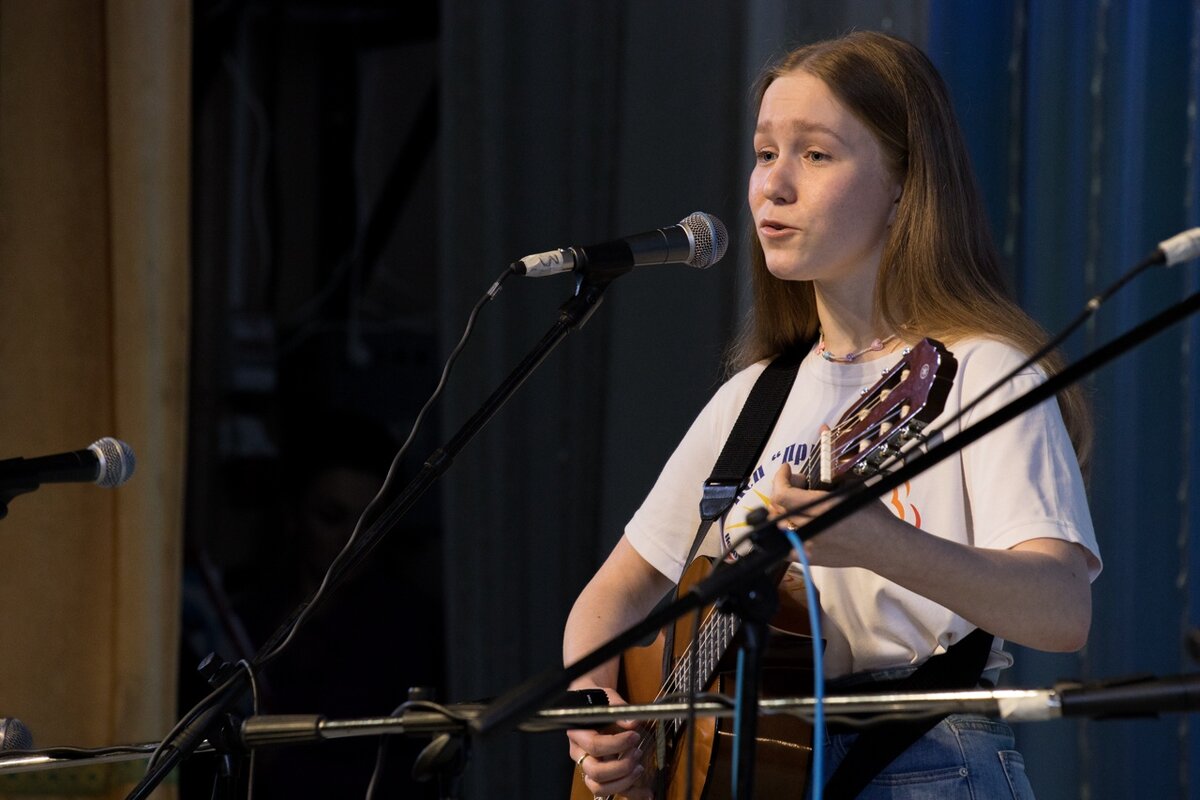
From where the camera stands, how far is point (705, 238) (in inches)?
67.0

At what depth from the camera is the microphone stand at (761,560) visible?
3.46ft

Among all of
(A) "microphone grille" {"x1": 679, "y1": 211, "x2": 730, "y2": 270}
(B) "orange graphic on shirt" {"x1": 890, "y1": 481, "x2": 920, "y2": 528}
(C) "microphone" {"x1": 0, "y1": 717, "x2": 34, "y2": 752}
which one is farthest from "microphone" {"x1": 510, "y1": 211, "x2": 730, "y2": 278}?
(C) "microphone" {"x1": 0, "y1": 717, "x2": 34, "y2": 752}

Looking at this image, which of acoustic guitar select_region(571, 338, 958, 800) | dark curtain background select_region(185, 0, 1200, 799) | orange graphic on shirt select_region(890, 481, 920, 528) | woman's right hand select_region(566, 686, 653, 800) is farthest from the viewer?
dark curtain background select_region(185, 0, 1200, 799)

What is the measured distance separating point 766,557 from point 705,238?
68cm

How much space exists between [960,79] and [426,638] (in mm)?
1891

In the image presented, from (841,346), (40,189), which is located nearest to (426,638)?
(40,189)

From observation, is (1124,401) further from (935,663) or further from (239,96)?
(239,96)

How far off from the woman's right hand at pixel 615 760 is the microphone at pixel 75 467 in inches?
25.4

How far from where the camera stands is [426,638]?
11.6 ft

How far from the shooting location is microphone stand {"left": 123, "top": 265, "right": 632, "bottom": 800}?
1381mm

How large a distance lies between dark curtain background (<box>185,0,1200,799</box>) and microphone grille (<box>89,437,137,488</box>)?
1078mm

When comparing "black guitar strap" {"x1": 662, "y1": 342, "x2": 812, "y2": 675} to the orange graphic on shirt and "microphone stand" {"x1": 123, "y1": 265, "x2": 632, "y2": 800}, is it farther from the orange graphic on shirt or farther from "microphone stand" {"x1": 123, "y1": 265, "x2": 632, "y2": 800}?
"microphone stand" {"x1": 123, "y1": 265, "x2": 632, "y2": 800}

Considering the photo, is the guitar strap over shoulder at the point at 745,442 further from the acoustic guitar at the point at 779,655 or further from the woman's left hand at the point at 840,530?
the woman's left hand at the point at 840,530

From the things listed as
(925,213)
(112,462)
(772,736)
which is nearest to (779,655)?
(772,736)
